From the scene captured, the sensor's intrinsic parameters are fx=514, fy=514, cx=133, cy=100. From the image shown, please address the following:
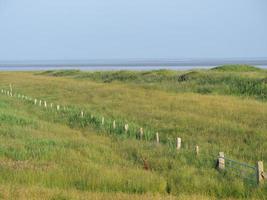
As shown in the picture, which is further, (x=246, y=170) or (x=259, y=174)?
(x=246, y=170)

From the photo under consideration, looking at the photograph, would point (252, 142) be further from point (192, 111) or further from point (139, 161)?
point (192, 111)

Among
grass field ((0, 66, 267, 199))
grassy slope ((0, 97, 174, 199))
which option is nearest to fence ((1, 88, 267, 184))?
grass field ((0, 66, 267, 199))

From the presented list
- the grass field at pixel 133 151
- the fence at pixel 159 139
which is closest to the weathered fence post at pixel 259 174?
the fence at pixel 159 139

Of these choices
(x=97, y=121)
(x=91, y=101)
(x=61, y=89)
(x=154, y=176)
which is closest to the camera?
(x=154, y=176)

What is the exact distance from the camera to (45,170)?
582 inches

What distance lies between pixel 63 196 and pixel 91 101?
3279 centimetres

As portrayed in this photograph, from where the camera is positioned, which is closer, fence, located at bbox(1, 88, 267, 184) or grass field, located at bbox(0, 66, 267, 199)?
grass field, located at bbox(0, 66, 267, 199)

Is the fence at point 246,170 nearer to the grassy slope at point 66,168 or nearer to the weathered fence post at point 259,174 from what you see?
the weathered fence post at point 259,174

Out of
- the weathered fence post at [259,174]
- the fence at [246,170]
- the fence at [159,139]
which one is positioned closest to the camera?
the weathered fence post at [259,174]

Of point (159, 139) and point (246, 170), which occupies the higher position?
Result: point (246, 170)

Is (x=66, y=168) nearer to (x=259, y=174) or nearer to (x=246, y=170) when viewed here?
(x=246, y=170)

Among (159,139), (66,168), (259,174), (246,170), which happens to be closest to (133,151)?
(66,168)

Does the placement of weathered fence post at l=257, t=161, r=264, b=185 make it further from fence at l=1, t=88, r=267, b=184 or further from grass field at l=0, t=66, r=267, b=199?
grass field at l=0, t=66, r=267, b=199

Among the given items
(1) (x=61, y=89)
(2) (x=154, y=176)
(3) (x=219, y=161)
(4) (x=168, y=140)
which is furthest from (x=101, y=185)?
(1) (x=61, y=89)
